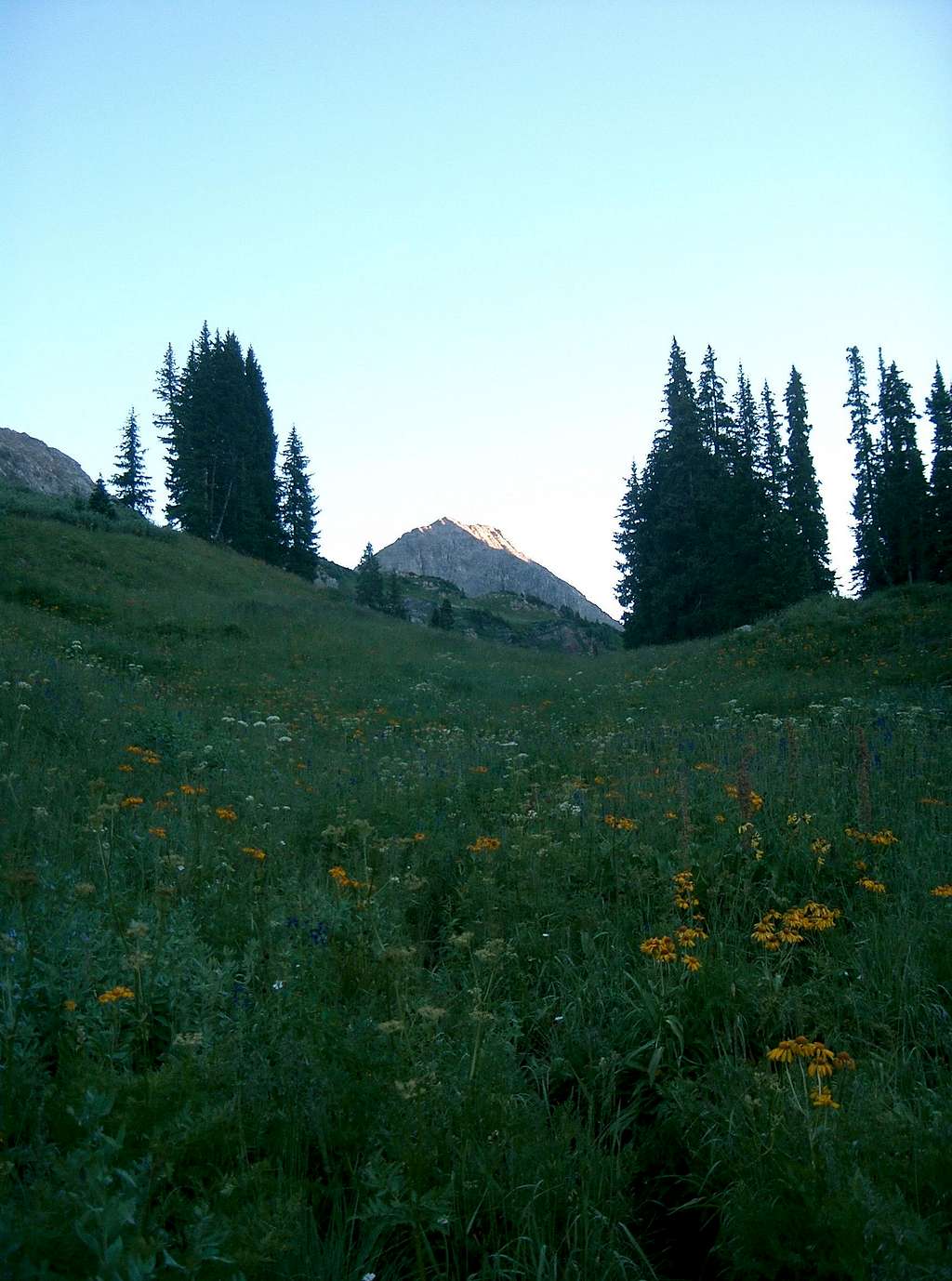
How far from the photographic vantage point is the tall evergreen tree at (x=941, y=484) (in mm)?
29025

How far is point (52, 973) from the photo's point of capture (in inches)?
107

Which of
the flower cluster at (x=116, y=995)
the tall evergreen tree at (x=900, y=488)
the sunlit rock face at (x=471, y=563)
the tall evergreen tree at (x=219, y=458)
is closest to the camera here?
the flower cluster at (x=116, y=995)

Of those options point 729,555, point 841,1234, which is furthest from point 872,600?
point 841,1234

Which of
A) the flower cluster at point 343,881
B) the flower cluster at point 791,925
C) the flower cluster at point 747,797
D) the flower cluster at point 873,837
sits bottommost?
the flower cluster at point 791,925

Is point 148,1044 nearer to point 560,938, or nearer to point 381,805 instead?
point 560,938

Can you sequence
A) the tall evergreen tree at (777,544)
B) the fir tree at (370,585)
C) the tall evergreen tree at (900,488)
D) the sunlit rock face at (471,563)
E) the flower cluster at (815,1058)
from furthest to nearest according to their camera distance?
the sunlit rock face at (471,563) → the fir tree at (370,585) → the tall evergreen tree at (900,488) → the tall evergreen tree at (777,544) → the flower cluster at (815,1058)

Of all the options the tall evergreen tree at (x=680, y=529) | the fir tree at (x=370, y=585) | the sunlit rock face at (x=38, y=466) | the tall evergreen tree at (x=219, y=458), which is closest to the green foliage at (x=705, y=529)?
the tall evergreen tree at (x=680, y=529)

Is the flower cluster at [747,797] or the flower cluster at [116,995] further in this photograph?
the flower cluster at [747,797]

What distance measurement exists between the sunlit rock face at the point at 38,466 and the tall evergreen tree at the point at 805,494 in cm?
4120

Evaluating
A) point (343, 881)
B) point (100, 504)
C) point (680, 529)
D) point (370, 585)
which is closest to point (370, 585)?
point (370, 585)

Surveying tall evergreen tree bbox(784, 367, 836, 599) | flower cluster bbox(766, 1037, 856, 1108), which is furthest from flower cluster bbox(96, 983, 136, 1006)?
tall evergreen tree bbox(784, 367, 836, 599)

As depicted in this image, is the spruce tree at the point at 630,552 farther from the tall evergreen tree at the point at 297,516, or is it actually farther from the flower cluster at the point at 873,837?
the flower cluster at the point at 873,837

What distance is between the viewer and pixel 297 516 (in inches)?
1861

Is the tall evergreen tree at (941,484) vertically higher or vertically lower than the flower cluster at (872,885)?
higher
